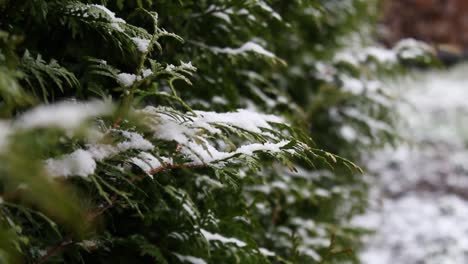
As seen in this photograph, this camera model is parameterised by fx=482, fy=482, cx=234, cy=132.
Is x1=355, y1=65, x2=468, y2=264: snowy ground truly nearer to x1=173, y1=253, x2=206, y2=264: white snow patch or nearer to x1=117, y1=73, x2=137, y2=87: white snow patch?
x1=173, y1=253, x2=206, y2=264: white snow patch

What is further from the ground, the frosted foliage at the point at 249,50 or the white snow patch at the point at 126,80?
the frosted foliage at the point at 249,50

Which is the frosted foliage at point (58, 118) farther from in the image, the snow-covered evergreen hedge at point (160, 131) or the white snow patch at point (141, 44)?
the white snow patch at point (141, 44)

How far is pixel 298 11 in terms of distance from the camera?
3066 millimetres

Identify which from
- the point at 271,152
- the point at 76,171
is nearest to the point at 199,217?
the point at 271,152

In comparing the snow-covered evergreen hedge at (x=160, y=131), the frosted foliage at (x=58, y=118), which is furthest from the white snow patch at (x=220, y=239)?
the frosted foliage at (x=58, y=118)

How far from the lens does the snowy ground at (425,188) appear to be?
4.42m

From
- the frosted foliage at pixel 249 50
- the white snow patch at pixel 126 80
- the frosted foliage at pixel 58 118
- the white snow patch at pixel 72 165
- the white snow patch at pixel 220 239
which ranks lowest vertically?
the white snow patch at pixel 72 165

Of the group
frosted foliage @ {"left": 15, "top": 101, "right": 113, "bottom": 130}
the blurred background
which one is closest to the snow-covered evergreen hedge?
frosted foliage @ {"left": 15, "top": 101, "right": 113, "bottom": 130}

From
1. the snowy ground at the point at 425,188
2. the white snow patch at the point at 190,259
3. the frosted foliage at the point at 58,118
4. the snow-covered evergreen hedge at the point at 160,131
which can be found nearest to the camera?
the frosted foliage at the point at 58,118

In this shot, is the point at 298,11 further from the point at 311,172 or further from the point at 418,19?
the point at 418,19

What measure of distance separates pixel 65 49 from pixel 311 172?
2.19m

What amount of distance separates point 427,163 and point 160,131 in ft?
19.5

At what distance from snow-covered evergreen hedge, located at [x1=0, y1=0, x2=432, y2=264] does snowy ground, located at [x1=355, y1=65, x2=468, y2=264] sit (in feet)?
2.61

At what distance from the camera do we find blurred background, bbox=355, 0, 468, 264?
14.6ft
